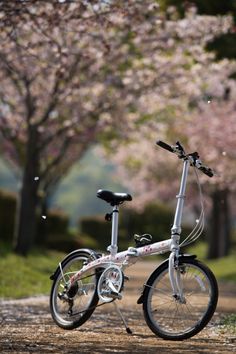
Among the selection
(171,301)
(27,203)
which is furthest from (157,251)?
(27,203)

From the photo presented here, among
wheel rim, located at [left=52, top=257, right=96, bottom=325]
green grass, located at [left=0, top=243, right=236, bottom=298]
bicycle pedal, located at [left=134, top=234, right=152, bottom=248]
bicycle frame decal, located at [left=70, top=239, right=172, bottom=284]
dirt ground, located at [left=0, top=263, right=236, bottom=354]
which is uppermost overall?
bicycle pedal, located at [left=134, top=234, right=152, bottom=248]

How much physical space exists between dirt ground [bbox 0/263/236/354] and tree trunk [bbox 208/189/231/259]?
25.8 meters

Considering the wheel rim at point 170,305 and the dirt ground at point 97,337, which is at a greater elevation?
the wheel rim at point 170,305

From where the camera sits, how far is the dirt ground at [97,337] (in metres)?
6.82

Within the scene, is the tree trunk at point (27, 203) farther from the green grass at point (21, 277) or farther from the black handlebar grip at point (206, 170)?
the black handlebar grip at point (206, 170)

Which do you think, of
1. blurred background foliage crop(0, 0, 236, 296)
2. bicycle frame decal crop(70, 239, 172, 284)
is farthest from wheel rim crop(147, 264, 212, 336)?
blurred background foliage crop(0, 0, 236, 296)

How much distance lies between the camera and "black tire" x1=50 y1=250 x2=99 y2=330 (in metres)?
8.05

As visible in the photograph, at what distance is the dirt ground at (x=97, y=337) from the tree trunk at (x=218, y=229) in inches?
1016

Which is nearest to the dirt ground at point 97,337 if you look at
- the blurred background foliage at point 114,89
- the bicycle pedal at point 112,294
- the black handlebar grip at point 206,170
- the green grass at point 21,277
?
the bicycle pedal at point 112,294

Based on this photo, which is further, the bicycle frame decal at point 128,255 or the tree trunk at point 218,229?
the tree trunk at point 218,229

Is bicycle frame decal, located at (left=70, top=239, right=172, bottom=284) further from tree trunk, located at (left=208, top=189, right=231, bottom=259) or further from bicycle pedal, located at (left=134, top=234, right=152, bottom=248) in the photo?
tree trunk, located at (left=208, top=189, right=231, bottom=259)

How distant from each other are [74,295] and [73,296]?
2cm

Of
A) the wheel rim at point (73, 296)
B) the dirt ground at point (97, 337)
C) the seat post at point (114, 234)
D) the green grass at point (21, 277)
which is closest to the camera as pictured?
the dirt ground at point (97, 337)

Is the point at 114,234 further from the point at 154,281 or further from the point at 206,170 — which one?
the point at 206,170
